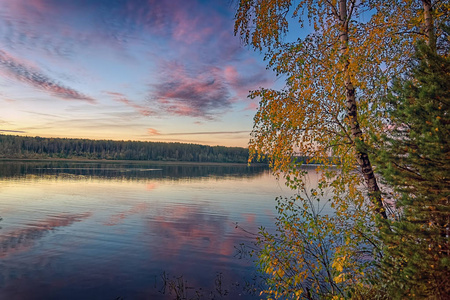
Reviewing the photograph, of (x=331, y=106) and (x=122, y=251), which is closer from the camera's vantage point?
(x=331, y=106)

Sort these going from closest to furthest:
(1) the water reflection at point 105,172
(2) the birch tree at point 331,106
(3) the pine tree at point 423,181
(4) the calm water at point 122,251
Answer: (3) the pine tree at point 423,181 < (2) the birch tree at point 331,106 < (4) the calm water at point 122,251 < (1) the water reflection at point 105,172

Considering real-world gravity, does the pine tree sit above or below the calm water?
above

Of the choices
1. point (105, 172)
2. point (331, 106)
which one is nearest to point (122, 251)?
point (331, 106)

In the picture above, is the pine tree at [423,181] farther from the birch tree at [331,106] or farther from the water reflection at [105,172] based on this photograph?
the water reflection at [105,172]

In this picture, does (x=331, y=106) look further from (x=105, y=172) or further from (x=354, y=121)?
(x=105, y=172)

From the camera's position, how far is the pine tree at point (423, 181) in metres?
5.08

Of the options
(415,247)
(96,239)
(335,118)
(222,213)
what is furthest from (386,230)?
(222,213)

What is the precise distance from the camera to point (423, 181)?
17.5 ft

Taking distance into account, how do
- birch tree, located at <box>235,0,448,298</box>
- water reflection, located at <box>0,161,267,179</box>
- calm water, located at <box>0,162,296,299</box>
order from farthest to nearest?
1. water reflection, located at <box>0,161,267,179</box>
2. calm water, located at <box>0,162,296,299</box>
3. birch tree, located at <box>235,0,448,298</box>

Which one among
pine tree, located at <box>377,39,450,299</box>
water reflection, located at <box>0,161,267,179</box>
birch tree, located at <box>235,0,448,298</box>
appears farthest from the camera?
water reflection, located at <box>0,161,267,179</box>

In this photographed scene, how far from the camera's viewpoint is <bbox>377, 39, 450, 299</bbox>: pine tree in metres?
5.08

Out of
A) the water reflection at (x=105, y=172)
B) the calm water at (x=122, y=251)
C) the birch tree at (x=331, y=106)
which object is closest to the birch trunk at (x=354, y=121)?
the birch tree at (x=331, y=106)

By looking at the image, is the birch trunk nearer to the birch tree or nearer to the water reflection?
the birch tree

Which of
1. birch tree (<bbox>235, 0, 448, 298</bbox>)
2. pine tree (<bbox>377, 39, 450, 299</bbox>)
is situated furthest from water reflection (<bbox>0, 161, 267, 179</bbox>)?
pine tree (<bbox>377, 39, 450, 299</bbox>)
